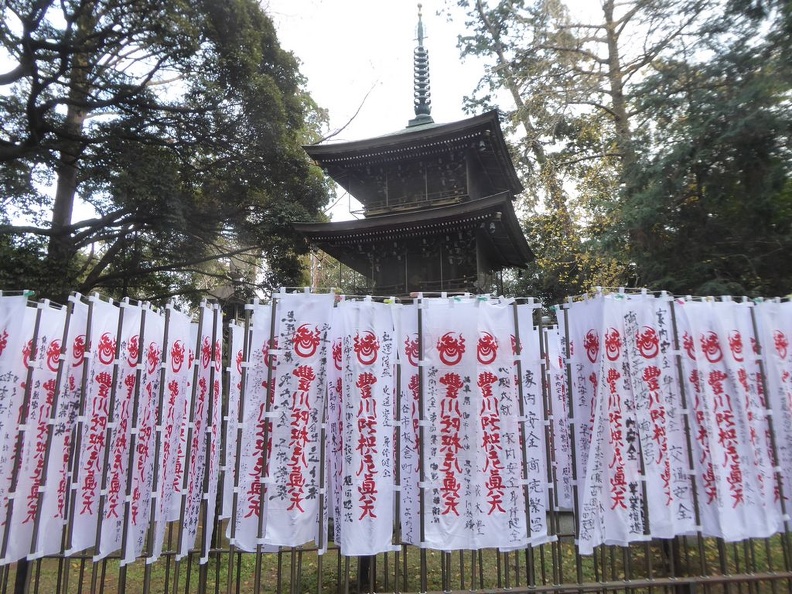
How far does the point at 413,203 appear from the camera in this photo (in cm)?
1043

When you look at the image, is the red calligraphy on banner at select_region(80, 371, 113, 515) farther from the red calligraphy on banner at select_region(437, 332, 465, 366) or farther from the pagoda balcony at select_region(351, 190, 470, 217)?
the pagoda balcony at select_region(351, 190, 470, 217)

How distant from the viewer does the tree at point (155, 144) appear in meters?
10.6

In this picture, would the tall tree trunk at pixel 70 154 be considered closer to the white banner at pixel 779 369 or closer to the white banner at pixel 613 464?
the white banner at pixel 613 464

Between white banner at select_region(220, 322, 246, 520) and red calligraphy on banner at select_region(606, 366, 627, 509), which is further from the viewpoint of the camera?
white banner at select_region(220, 322, 246, 520)

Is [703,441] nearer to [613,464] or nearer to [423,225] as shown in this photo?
[613,464]

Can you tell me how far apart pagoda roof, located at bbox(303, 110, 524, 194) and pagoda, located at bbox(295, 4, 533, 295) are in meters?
0.02

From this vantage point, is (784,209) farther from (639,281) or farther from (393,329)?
(393,329)

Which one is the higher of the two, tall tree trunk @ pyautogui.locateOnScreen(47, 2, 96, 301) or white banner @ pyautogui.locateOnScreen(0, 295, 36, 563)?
tall tree trunk @ pyautogui.locateOnScreen(47, 2, 96, 301)

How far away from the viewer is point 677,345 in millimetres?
4359

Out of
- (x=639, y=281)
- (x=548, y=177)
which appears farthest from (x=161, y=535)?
(x=548, y=177)

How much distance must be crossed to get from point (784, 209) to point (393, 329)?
24.8 ft

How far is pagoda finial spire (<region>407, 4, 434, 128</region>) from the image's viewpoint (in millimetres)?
11631

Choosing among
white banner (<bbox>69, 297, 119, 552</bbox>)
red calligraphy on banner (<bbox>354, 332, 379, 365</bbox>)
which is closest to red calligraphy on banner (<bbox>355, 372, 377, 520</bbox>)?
red calligraphy on banner (<bbox>354, 332, 379, 365</bbox>)

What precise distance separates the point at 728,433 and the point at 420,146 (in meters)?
7.65
